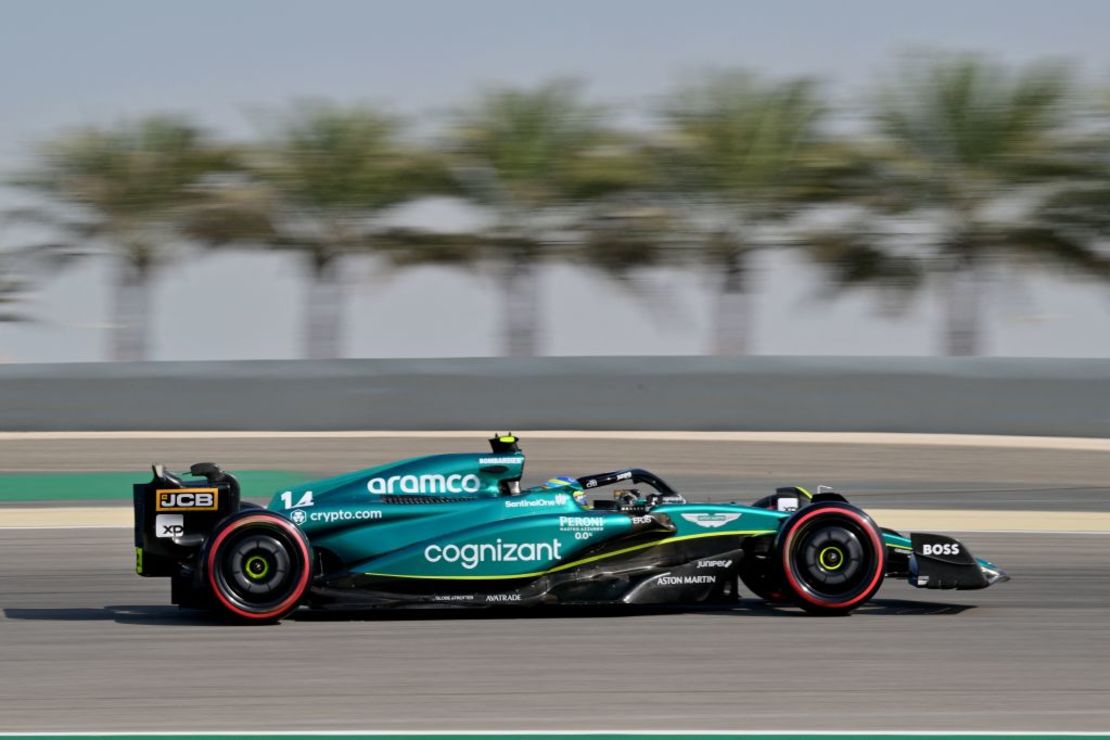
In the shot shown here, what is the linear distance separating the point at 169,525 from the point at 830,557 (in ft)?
10.4

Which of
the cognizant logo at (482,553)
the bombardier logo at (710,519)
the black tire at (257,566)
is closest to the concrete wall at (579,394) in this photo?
the bombardier logo at (710,519)

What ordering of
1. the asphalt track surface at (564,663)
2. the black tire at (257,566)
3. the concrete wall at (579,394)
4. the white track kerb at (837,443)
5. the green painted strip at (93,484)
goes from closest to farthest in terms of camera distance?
the asphalt track surface at (564,663) → the black tire at (257,566) → the white track kerb at (837,443) → the green painted strip at (93,484) → the concrete wall at (579,394)

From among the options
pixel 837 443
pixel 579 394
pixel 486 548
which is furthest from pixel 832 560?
pixel 579 394

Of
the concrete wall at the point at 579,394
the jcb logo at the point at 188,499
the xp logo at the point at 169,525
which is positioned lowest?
the xp logo at the point at 169,525

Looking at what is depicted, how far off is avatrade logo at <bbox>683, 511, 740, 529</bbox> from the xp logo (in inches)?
95.7

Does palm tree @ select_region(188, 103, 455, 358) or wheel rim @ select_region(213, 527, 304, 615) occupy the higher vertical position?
palm tree @ select_region(188, 103, 455, 358)

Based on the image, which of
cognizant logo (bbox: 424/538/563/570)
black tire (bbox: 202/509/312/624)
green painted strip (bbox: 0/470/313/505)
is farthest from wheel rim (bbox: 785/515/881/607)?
green painted strip (bbox: 0/470/313/505)

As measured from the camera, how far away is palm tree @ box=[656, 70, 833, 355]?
749 inches

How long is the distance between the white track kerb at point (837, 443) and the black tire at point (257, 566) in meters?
4.54

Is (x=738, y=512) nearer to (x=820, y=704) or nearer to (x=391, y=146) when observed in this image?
(x=820, y=704)

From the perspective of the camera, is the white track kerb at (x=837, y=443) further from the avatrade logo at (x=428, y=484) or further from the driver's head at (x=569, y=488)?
the driver's head at (x=569, y=488)

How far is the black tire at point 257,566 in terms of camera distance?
7484 mm

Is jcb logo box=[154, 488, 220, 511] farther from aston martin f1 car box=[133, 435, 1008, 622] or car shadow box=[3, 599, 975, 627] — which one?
car shadow box=[3, 599, 975, 627]

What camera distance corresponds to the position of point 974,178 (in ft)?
62.0
